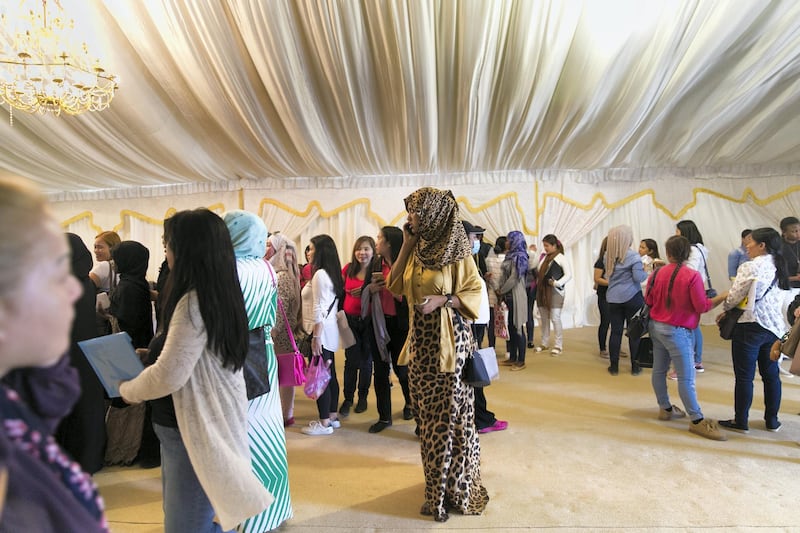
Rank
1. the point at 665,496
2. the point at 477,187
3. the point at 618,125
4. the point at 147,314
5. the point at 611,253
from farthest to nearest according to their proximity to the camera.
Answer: the point at 477,187, the point at 618,125, the point at 611,253, the point at 147,314, the point at 665,496

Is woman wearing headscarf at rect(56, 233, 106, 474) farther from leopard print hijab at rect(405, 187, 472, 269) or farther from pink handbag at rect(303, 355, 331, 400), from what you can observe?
leopard print hijab at rect(405, 187, 472, 269)

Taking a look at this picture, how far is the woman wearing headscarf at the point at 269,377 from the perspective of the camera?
2.05 m

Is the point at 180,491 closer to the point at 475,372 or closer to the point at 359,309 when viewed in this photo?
the point at 475,372

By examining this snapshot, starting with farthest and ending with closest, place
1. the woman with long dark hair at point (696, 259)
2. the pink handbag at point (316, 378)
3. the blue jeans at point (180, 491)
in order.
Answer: the woman with long dark hair at point (696, 259) < the pink handbag at point (316, 378) < the blue jeans at point (180, 491)

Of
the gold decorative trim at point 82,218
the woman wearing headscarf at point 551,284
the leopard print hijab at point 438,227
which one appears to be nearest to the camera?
the leopard print hijab at point 438,227

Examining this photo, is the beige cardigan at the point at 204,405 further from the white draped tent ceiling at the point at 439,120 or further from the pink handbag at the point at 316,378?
the white draped tent ceiling at the point at 439,120

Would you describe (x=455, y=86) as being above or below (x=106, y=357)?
above

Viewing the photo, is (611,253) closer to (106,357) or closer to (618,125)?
(618,125)

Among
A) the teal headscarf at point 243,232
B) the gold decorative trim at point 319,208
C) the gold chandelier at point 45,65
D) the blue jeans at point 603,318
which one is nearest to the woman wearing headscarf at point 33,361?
the teal headscarf at point 243,232

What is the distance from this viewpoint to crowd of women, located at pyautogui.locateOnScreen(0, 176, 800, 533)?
651 mm

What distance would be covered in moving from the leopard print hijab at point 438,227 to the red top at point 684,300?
1.99m

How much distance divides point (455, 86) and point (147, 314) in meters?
4.23

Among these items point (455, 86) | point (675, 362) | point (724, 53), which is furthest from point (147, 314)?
point (724, 53)

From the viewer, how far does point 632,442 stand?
3.39m
